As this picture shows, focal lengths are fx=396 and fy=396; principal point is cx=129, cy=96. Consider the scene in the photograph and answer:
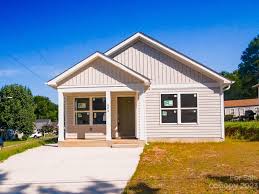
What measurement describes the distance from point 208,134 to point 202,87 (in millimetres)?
2425

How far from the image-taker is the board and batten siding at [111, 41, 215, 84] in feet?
Result: 67.1

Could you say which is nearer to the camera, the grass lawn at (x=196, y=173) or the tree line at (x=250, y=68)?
the grass lawn at (x=196, y=173)

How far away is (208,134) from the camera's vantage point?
20234 mm

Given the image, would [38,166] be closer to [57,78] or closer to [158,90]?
[57,78]

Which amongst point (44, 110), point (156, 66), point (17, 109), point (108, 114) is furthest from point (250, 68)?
point (108, 114)

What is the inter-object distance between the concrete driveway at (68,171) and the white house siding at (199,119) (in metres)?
3.90

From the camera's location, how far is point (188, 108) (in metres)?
20.4

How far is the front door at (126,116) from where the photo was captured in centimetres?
2119

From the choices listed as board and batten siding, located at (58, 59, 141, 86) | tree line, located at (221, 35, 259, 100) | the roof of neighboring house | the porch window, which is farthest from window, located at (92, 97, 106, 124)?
tree line, located at (221, 35, 259, 100)

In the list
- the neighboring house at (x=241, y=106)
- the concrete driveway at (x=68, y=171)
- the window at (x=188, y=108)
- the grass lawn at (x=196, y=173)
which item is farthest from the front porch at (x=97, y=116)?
the neighboring house at (x=241, y=106)

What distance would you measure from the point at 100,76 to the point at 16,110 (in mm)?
39583

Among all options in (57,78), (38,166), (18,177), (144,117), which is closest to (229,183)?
(18,177)

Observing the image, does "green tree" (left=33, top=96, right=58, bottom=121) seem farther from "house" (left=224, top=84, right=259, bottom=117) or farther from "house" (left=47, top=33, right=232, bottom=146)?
"house" (left=47, top=33, right=232, bottom=146)

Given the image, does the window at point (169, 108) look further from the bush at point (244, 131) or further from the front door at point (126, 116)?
the bush at point (244, 131)
